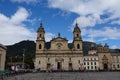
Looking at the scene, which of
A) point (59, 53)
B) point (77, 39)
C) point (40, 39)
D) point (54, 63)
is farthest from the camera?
point (77, 39)

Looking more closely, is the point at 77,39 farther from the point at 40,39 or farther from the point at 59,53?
the point at 40,39

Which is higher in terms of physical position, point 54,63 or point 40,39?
point 40,39

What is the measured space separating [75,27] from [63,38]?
23.6 ft

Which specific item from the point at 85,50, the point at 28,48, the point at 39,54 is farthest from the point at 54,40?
the point at 85,50

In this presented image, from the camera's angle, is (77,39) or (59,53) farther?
(77,39)

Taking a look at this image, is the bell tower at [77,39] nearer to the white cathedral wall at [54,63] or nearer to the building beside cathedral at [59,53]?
the building beside cathedral at [59,53]

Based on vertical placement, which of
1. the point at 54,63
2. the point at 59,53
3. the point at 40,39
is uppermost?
the point at 40,39

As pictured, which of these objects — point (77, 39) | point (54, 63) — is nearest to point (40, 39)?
point (54, 63)

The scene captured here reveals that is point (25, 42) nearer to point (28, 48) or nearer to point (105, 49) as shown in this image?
point (28, 48)

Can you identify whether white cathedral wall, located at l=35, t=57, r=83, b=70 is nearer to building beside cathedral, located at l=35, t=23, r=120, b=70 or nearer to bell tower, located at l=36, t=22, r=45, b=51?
building beside cathedral, located at l=35, t=23, r=120, b=70

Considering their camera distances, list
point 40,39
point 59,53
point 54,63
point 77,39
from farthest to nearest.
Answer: point 77,39 < point 40,39 < point 59,53 < point 54,63

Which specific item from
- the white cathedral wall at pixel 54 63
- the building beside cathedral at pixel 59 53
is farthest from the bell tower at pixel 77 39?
the white cathedral wall at pixel 54 63

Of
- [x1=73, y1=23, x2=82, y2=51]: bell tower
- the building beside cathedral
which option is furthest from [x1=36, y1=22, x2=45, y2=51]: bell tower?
[x1=73, y1=23, x2=82, y2=51]: bell tower

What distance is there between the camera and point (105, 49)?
86625 mm
